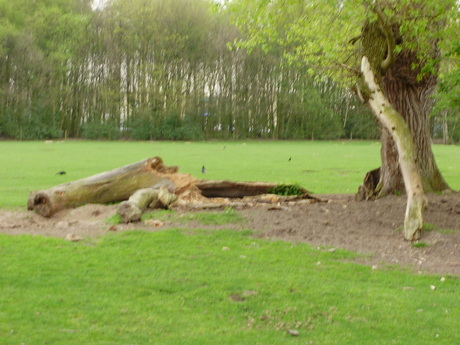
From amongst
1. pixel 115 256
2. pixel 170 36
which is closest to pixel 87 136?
pixel 170 36

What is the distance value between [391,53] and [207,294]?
6.84 metres

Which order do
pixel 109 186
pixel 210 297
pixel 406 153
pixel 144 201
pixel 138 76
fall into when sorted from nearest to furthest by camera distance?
1. pixel 210 297
2. pixel 406 153
3. pixel 144 201
4. pixel 109 186
5. pixel 138 76

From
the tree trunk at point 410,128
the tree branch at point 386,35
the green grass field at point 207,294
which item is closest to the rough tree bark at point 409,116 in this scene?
the tree trunk at point 410,128

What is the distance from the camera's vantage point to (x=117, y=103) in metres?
61.0

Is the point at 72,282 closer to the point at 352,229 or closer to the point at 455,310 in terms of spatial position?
the point at 455,310

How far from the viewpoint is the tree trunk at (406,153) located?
9883mm

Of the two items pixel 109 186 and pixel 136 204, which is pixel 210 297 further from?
pixel 109 186

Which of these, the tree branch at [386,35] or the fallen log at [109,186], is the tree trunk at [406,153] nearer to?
the tree branch at [386,35]

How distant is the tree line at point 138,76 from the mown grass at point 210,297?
50.4 m

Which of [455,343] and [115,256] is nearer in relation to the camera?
[455,343]

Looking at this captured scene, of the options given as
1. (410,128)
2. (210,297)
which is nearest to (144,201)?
(210,297)

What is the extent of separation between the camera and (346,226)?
10773 mm

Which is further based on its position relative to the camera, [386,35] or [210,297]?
[386,35]

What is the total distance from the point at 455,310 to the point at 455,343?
0.90 metres
